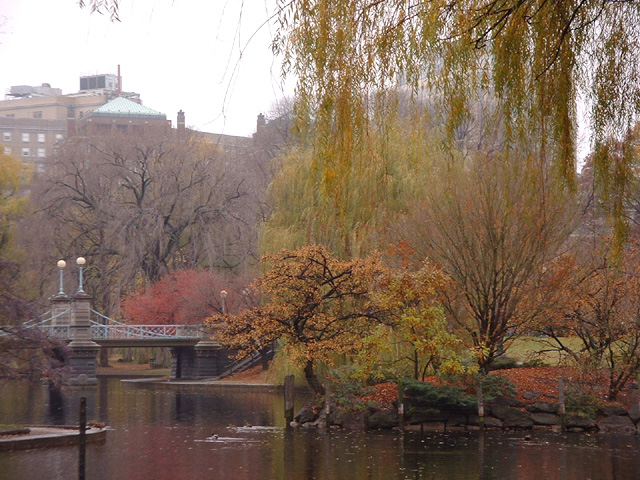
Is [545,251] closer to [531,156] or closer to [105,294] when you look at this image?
[531,156]

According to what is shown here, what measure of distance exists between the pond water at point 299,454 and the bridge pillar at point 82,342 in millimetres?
17275

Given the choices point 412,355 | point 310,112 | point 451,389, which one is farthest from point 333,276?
point 310,112

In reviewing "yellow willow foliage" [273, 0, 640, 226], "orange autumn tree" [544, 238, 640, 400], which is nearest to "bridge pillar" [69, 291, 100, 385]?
"orange autumn tree" [544, 238, 640, 400]

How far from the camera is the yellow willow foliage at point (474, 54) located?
7.48 meters

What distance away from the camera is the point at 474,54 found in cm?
808

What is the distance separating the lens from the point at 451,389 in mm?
24172

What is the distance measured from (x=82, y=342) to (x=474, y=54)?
43177 mm

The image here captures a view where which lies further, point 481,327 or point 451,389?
point 481,327

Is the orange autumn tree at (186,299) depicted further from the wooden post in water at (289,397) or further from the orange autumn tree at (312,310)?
the wooden post in water at (289,397)

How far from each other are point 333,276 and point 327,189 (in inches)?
766

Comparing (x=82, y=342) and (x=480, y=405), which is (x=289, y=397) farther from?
(x=82, y=342)

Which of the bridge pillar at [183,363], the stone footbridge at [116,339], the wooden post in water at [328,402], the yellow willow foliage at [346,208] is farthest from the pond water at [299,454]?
the bridge pillar at [183,363]

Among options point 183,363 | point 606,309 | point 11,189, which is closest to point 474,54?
point 606,309

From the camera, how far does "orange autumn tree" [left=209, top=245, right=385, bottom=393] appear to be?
26203 mm
